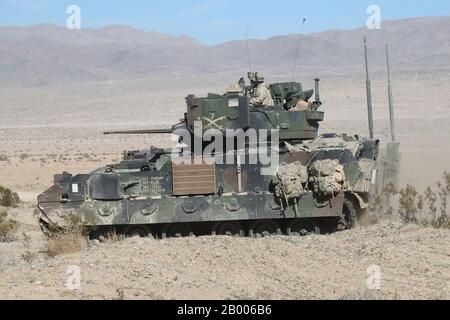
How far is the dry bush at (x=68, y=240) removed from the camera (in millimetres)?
12625

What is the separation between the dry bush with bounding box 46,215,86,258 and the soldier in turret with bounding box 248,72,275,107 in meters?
4.61

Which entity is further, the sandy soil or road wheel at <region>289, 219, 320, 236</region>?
road wheel at <region>289, 219, 320, 236</region>

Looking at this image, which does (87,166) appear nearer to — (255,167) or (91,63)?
(255,167)

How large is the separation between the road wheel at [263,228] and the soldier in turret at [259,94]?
2635mm

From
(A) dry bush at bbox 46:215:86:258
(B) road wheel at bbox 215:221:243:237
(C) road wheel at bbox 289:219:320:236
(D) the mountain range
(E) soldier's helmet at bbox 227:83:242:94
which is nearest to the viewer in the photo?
(A) dry bush at bbox 46:215:86:258

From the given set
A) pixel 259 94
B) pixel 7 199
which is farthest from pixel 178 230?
pixel 7 199

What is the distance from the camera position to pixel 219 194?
14680 millimetres

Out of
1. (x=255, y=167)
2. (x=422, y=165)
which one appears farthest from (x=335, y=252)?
(x=422, y=165)

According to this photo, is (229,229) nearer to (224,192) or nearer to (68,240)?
(224,192)

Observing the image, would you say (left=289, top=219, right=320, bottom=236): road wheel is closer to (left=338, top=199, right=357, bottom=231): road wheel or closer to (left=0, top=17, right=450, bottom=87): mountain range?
(left=338, top=199, right=357, bottom=231): road wheel

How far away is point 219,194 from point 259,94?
9.29 ft

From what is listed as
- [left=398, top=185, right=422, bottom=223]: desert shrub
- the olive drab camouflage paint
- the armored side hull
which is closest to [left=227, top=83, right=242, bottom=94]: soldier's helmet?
the olive drab camouflage paint

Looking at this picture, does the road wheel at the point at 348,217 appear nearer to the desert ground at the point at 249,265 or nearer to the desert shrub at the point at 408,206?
the desert ground at the point at 249,265

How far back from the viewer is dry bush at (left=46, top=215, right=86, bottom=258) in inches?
497
